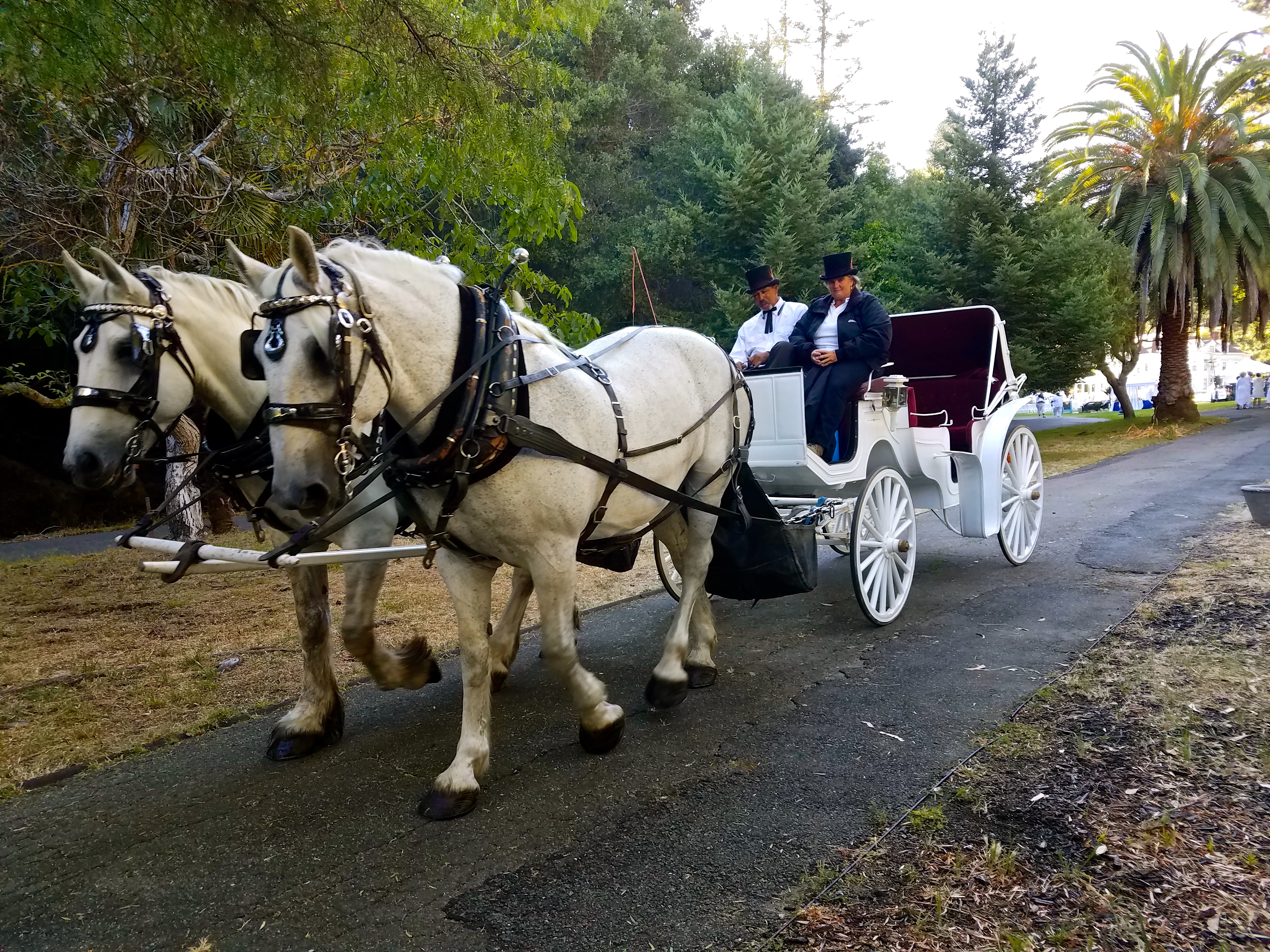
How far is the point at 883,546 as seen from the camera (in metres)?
5.35

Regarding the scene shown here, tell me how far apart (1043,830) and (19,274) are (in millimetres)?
7802

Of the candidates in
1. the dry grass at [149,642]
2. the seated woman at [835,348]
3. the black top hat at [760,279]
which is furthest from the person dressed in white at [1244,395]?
the dry grass at [149,642]

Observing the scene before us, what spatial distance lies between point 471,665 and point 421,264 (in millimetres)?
1493

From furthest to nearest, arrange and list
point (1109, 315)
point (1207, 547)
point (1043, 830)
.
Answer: point (1109, 315)
point (1207, 547)
point (1043, 830)

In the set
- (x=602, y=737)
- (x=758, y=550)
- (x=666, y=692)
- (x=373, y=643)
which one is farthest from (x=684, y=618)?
(x=373, y=643)

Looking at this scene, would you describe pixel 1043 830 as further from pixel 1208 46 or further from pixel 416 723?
pixel 1208 46

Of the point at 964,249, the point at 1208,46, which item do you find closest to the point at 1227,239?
the point at 1208,46

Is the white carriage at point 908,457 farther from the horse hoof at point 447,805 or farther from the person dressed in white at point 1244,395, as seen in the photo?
the person dressed in white at point 1244,395

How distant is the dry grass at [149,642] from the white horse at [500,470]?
1763mm

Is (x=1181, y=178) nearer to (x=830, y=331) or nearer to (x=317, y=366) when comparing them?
(x=830, y=331)

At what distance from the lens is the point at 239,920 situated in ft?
7.97

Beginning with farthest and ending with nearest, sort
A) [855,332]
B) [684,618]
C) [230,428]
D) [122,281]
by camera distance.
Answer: [855,332] → [684,618] → [230,428] → [122,281]

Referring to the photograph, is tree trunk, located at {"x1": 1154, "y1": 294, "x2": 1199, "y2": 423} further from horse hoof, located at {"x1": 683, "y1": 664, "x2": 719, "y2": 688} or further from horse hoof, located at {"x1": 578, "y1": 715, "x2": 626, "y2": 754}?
horse hoof, located at {"x1": 578, "y1": 715, "x2": 626, "y2": 754}

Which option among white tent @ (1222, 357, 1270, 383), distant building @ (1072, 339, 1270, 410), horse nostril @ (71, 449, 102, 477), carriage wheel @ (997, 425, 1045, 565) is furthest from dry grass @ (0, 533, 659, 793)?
white tent @ (1222, 357, 1270, 383)
